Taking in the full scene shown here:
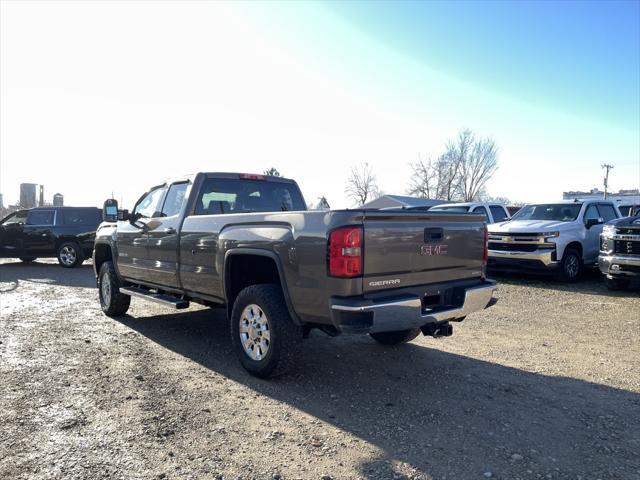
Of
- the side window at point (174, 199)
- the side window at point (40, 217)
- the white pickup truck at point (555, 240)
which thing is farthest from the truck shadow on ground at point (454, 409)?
the side window at point (40, 217)

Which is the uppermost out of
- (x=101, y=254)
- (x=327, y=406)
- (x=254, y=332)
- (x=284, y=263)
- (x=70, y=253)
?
(x=284, y=263)

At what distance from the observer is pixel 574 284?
10.3 m

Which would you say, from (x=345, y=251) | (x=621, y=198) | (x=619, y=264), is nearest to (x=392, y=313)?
(x=345, y=251)

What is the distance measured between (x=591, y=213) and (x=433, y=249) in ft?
28.3

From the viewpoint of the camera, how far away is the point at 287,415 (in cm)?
371

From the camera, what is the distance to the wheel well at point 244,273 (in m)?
4.64

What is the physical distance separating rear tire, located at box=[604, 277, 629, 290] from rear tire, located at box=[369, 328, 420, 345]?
5.81 metres

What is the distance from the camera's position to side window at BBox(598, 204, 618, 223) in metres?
11.3

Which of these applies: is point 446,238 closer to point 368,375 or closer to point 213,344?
point 368,375

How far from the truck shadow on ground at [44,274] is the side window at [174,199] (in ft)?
18.8

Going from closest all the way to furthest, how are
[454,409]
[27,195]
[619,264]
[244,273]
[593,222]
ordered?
1. [454,409]
2. [244,273]
3. [619,264]
4. [593,222]
5. [27,195]

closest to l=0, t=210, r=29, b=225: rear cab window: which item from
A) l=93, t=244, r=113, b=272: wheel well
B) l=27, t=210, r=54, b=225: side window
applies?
l=27, t=210, r=54, b=225: side window

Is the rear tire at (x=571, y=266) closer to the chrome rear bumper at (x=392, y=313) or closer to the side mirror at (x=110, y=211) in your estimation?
the chrome rear bumper at (x=392, y=313)

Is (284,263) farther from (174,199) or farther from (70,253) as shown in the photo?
(70,253)
